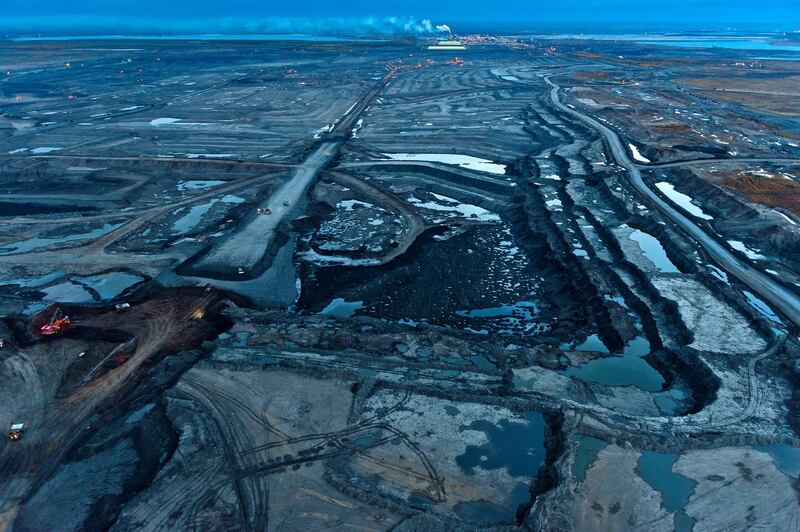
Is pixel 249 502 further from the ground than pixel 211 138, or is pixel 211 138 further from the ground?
pixel 211 138

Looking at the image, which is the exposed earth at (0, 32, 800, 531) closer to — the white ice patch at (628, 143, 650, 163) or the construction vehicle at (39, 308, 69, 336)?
the construction vehicle at (39, 308, 69, 336)

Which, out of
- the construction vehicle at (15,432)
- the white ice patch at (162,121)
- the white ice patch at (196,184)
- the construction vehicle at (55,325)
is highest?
the white ice patch at (162,121)

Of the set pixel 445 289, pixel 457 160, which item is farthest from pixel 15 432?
pixel 457 160

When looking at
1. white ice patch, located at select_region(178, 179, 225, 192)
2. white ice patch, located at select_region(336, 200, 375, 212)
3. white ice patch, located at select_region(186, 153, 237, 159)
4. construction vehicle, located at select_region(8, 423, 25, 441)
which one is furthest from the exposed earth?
white ice patch, located at select_region(178, 179, 225, 192)

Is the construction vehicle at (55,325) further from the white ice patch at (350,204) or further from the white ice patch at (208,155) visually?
the white ice patch at (208,155)

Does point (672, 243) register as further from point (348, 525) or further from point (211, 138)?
point (211, 138)

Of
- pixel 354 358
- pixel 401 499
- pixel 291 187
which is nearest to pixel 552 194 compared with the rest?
pixel 291 187

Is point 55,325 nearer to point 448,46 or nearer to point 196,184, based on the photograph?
point 196,184

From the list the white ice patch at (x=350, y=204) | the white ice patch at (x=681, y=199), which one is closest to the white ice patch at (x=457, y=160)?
the white ice patch at (x=350, y=204)
